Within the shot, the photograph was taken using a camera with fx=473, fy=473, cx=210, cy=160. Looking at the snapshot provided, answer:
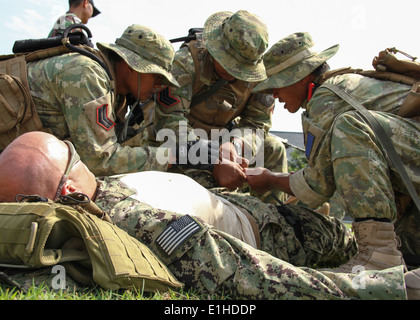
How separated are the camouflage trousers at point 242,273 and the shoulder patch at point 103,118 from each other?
1654mm

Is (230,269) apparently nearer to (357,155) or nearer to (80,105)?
(357,155)

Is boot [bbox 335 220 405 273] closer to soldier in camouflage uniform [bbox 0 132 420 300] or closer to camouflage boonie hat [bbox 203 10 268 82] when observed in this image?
soldier in camouflage uniform [bbox 0 132 420 300]

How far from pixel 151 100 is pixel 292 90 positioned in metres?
1.52

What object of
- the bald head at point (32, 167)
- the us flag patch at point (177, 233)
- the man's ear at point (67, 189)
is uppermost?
the bald head at point (32, 167)

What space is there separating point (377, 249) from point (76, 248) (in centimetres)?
186

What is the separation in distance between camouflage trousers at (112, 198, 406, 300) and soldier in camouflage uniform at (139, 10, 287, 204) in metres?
2.06

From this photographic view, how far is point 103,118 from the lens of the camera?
3.76 metres

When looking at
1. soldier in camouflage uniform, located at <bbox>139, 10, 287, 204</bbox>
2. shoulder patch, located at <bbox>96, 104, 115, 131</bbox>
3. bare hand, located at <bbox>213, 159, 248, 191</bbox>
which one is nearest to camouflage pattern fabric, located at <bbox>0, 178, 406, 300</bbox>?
shoulder patch, located at <bbox>96, 104, 115, 131</bbox>

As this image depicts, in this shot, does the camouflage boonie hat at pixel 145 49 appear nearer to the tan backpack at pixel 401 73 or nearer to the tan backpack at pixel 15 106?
the tan backpack at pixel 15 106

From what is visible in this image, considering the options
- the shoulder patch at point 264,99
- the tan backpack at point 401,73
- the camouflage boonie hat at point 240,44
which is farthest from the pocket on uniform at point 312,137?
the shoulder patch at point 264,99

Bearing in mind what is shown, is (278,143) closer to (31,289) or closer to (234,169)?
(234,169)

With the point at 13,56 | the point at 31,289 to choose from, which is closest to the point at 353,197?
the point at 31,289

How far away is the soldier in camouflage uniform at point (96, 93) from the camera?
366 centimetres

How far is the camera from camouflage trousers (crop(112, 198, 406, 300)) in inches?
76.9
